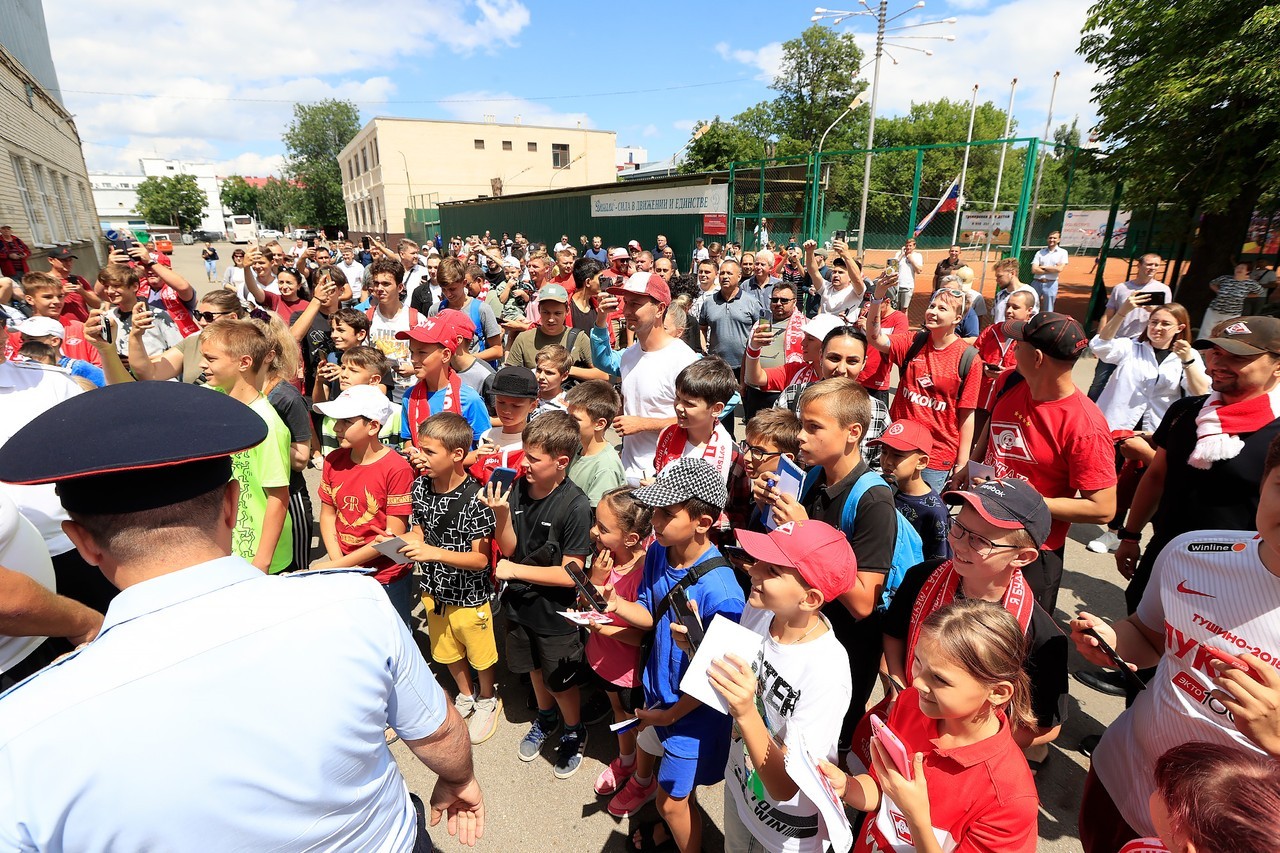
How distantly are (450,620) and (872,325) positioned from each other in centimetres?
345

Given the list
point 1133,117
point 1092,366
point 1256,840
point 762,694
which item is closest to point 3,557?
point 762,694

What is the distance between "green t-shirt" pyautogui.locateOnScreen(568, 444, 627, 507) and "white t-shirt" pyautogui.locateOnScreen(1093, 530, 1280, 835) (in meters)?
2.36

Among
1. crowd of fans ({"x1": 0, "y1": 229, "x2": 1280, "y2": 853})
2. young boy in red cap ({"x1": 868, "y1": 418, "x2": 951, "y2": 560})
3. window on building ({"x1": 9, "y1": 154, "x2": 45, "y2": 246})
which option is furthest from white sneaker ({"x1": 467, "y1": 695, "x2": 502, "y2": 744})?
window on building ({"x1": 9, "y1": 154, "x2": 45, "y2": 246})

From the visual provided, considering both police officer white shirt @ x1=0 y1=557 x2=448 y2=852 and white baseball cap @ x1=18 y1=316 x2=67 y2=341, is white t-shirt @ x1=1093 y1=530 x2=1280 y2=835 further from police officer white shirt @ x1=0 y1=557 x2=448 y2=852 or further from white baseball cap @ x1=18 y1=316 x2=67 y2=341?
white baseball cap @ x1=18 y1=316 x2=67 y2=341

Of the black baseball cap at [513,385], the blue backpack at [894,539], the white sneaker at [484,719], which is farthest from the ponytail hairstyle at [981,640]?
the white sneaker at [484,719]

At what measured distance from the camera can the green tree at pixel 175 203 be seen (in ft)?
249

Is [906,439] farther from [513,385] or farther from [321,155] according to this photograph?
[321,155]

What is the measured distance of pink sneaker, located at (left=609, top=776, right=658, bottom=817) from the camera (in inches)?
108

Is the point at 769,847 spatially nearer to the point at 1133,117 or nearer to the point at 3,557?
the point at 3,557

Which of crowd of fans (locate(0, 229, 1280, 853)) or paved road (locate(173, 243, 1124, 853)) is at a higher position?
crowd of fans (locate(0, 229, 1280, 853))

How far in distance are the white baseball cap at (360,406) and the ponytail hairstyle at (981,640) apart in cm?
267

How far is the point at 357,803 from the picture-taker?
1.29 metres

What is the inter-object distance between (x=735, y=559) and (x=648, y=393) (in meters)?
1.44

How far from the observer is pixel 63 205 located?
2197 centimetres
